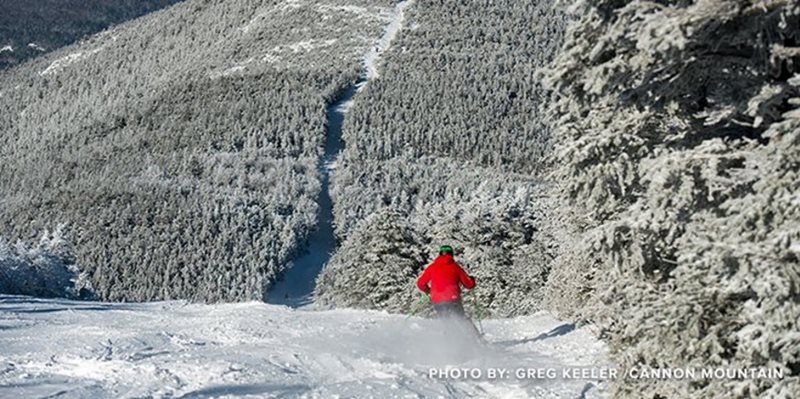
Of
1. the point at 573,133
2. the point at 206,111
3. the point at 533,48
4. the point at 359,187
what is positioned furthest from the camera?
the point at 533,48

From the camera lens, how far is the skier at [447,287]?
13.2 meters

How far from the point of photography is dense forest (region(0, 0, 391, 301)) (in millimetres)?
93312

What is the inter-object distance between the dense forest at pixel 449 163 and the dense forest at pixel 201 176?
8808mm

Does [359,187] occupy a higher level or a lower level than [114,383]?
lower

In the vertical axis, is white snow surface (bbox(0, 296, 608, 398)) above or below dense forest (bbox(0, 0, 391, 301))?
above

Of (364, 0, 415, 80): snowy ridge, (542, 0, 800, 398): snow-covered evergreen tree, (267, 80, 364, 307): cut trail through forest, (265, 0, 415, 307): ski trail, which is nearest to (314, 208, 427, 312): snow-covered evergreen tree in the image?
(542, 0, 800, 398): snow-covered evergreen tree

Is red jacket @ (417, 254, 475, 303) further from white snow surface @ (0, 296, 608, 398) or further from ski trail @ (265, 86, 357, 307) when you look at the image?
ski trail @ (265, 86, 357, 307)

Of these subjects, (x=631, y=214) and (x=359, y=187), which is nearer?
(x=631, y=214)

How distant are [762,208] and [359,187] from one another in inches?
4451

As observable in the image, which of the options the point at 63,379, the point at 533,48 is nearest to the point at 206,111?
the point at 533,48

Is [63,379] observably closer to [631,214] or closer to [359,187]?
[631,214]

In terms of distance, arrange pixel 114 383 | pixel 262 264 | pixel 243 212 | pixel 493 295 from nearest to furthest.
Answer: pixel 114 383, pixel 493 295, pixel 262 264, pixel 243 212

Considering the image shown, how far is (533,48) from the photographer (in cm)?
17988

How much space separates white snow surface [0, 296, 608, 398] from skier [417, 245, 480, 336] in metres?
0.32
